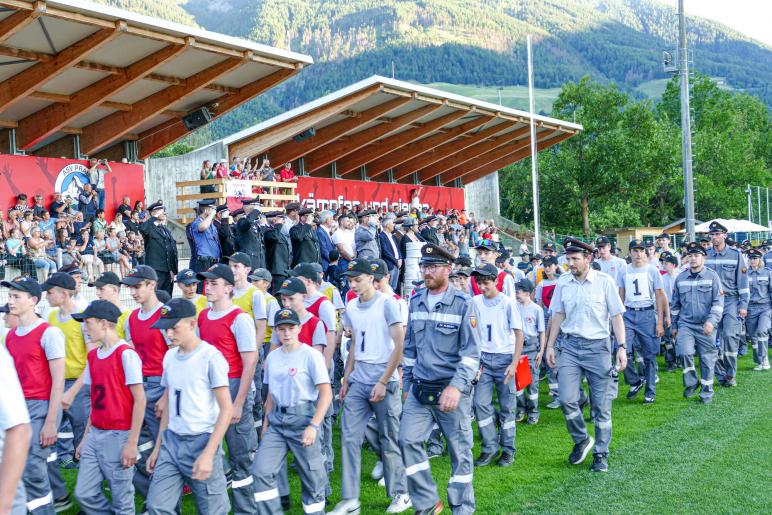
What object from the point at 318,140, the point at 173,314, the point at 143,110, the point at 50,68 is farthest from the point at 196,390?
the point at 318,140

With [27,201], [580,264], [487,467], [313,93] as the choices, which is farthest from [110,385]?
[313,93]

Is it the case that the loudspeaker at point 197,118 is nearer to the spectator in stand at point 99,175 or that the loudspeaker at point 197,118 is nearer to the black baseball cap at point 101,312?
the spectator in stand at point 99,175

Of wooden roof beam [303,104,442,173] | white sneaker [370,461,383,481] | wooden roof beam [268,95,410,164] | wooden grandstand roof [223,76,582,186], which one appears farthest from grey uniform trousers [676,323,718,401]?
wooden roof beam [303,104,442,173]

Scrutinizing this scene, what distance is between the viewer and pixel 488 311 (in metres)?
9.42

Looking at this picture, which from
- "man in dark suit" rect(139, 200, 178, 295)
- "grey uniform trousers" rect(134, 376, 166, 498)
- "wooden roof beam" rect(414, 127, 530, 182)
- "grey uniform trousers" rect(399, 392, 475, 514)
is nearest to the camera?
"grey uniform trousers" rect(399, 392, 475, 514)

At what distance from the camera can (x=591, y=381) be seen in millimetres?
8609

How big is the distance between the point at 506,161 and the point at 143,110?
73.3 ft

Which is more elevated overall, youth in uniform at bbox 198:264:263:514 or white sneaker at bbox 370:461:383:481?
youth in uniform at bbox 198:264:263:514

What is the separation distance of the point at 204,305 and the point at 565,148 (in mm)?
42379

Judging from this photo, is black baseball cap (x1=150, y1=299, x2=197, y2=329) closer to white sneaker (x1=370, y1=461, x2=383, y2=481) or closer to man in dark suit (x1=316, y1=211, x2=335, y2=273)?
white sneaker (x1=370, y1=461, x2=383, y2=481)

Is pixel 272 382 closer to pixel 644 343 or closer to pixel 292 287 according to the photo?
pixel 292 287

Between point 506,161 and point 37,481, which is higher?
point 506,161

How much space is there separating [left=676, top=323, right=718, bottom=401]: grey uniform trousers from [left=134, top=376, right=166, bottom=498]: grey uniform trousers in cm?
778

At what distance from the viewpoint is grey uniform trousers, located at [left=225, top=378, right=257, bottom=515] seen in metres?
6.78
